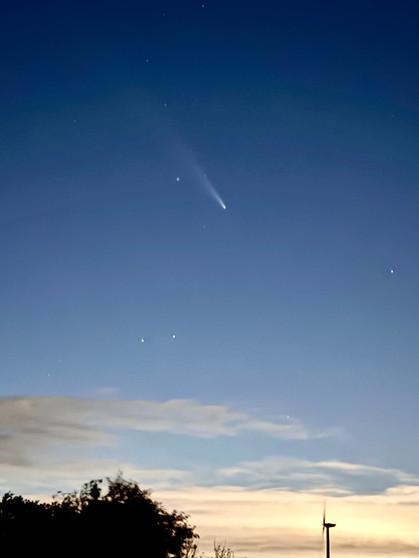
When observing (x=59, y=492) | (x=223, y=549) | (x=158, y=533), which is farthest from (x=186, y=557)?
(x=223, y=549)

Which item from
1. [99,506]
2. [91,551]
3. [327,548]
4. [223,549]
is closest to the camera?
[91,551]

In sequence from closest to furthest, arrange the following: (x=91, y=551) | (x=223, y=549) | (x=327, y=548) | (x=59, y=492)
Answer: (x=91, y=551), (x=59, y=492), (x=327, y=548), (x=223, y=549)

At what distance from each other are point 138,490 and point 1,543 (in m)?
15.1

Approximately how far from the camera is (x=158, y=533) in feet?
224

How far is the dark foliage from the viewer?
217ft

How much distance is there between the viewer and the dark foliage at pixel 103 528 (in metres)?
66.2

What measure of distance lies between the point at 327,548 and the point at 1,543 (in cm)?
5369

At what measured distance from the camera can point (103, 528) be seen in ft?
221

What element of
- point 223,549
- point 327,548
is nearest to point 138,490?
point 327,548

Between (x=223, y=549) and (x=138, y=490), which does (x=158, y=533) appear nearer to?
(x=138, y=490)

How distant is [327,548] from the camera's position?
105m

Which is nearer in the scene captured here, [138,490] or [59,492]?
[138,490]

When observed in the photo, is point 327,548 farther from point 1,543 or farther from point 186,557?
point 1,543

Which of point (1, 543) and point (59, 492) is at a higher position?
point (59, 492)
